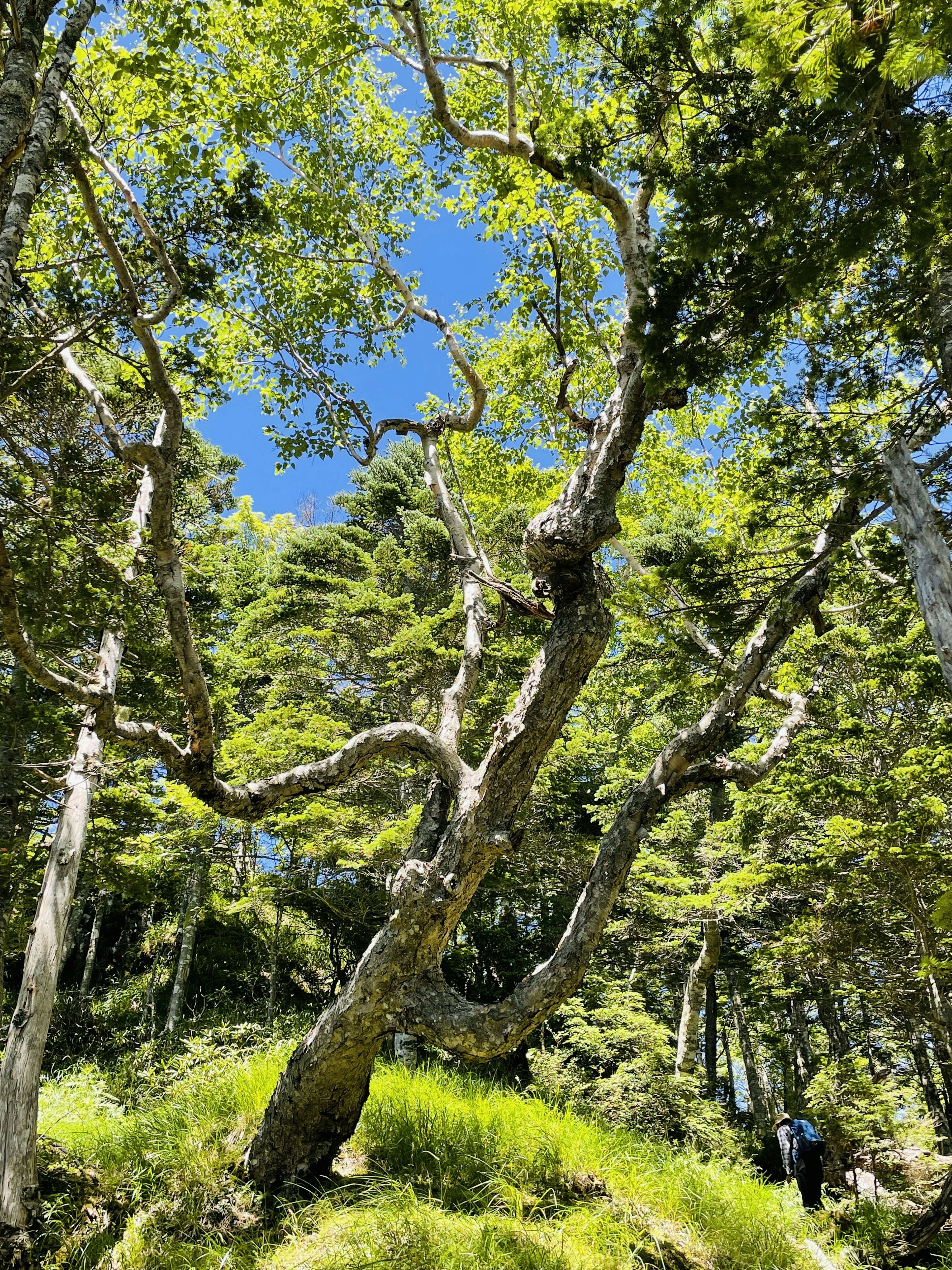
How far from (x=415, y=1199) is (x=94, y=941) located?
1138 centimetres

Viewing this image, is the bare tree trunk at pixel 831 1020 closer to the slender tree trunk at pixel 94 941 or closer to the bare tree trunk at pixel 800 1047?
the bare tree trunk at pixel 800 1047

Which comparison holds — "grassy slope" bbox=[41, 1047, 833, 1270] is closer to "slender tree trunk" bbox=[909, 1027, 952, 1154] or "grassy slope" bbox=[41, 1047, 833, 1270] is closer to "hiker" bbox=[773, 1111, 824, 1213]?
"hiker" bbox=[773, 1111, 824, 1213]

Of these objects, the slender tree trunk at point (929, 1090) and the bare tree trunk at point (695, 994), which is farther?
the slender tree trunk at point (929, 1090)

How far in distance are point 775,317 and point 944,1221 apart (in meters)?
6.11

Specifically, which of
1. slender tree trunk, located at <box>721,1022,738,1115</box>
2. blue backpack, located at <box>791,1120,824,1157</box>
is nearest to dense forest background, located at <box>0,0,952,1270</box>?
blue backpack, located at <box>791,1120,824,1157</box>

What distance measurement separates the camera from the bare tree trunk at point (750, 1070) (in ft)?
38.2

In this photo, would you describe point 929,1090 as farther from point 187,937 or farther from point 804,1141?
point 187,937

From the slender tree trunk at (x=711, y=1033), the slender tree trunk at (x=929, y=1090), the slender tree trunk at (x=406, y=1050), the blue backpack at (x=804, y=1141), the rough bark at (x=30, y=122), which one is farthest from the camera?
the slender tree trunk at (x=711, y=1033)

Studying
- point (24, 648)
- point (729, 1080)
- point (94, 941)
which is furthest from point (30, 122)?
point (729, 1080)

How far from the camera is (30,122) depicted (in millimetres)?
2896

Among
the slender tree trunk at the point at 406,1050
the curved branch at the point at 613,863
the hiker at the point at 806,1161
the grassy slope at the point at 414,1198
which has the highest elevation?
the curved branch at the point at 613,863

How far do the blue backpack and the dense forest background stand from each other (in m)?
0.63

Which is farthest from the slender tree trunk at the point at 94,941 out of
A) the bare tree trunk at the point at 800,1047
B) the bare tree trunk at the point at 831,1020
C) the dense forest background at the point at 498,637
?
the bare tree trunk at the point at 831,1020

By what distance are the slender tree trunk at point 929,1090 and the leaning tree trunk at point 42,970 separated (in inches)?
434
